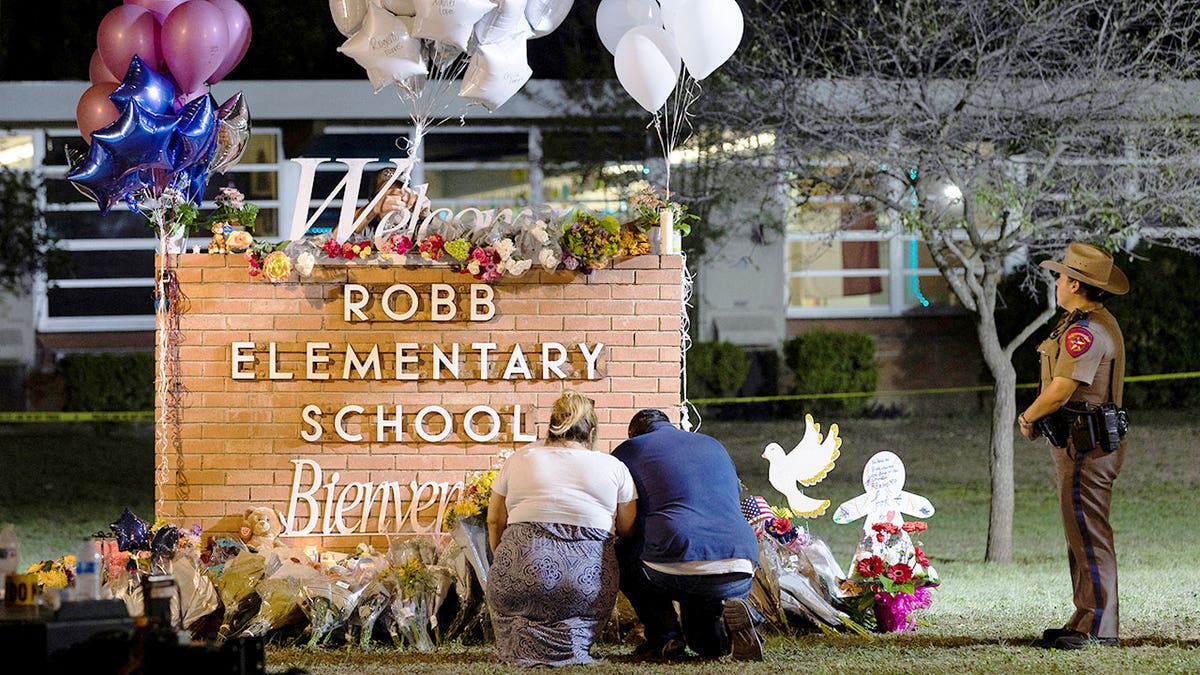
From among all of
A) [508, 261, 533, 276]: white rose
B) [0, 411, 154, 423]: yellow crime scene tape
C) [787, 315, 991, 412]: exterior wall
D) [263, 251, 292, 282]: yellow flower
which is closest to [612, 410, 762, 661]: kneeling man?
[508, 261, 533, 276]: white rose

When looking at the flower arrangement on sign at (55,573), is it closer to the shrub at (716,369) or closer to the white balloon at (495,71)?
the white balloon at (495,71)

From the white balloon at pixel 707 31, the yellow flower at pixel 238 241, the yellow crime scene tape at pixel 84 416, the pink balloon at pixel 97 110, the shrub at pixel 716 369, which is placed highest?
the white balloon at pixel 707 31

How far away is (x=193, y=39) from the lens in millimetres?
7902

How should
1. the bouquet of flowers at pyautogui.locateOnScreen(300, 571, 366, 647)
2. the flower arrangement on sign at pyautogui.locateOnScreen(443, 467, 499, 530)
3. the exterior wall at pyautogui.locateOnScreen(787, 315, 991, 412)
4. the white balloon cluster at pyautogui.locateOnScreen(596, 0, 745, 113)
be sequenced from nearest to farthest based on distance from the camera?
the bouquet of flowers at pyautogui.locateOnScreen(300, 571, 366, 647), the flower arrangement on sign at pyautogui.locateOnScreen(443, 467, 499, 530), the white balloon cluster at pyautogui.locateOnScreen(596, 0, 745, 113), the exterior wall at pyautogui.locateOnScreen(787, 315, 991, 412)

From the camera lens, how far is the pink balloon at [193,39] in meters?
7.90

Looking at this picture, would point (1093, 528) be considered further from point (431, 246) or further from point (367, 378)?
point (367, 378)

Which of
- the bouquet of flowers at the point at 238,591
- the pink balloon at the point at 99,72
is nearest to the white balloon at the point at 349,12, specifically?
the pink balloon at the point at 99,72

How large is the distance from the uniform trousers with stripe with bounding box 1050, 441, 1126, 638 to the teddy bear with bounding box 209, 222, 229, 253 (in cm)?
479

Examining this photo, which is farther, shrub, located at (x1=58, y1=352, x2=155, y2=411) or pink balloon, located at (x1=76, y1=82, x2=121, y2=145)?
shrub, located at (x1=58, y1=352, x2=155, y2=411)

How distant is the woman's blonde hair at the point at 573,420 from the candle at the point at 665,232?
1885 millimetres

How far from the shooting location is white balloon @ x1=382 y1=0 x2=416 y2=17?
8219 millimetres

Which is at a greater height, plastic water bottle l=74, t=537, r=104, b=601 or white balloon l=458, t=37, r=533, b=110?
white balloon l=458, t=37, r=533, b=110

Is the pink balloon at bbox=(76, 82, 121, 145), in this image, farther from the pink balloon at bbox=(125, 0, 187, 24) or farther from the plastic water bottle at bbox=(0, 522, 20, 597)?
the plastic water bottle at bbox=(0, 522, 20, 597)

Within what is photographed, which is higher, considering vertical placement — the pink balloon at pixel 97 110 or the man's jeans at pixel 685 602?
the pink balloon at pixel 97 110
